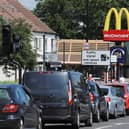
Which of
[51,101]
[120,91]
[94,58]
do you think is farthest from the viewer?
[94,58]

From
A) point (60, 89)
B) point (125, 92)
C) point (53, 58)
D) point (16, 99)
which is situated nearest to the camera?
point (16, 99)

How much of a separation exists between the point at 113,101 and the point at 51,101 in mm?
9139

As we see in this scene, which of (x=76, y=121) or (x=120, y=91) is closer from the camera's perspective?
(x=76, y=121)

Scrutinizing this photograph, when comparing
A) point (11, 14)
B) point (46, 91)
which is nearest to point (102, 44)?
point (11, 14)

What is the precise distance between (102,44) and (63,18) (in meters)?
13.8

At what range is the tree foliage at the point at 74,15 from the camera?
10606 centimetres

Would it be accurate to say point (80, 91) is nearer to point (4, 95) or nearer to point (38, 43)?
point (4, 95)

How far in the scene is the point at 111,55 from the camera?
135 ft

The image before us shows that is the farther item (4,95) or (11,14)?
(11,14)

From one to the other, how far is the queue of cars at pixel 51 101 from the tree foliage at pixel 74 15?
252 feet

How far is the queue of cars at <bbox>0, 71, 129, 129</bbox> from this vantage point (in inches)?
690

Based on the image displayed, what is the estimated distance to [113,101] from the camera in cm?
3084

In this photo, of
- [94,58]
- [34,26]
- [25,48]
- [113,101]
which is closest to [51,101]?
[113,101]

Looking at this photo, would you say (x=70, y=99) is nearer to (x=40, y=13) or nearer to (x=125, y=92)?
(x=125, y=92)
